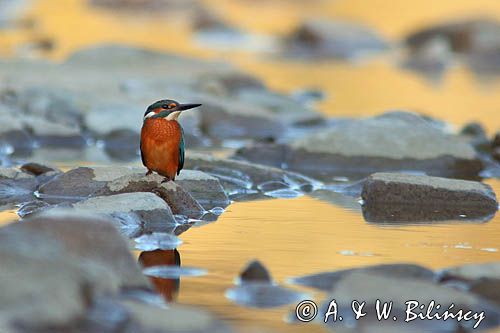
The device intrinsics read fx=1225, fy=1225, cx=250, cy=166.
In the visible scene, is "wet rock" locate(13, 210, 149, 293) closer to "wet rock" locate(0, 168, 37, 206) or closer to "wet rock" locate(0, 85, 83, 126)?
"wet rock" locate(0, 168, 37, 206)

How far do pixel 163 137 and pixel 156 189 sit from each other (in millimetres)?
284

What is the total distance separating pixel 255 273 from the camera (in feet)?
16.7

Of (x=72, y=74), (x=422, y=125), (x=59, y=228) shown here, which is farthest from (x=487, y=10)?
(x=59, y=228)

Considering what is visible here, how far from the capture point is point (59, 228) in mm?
4828

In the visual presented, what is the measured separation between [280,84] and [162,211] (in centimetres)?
848

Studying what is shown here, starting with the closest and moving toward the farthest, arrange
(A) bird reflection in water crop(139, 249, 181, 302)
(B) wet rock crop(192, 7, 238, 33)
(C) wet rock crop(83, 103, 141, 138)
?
1. (A) bird reflection in water crop(139, 249, 181, 302)
2. (C) wet rock crop(83, 103, 141, 138)
3. (B) wet rock crop(192, 7, 238, 33)

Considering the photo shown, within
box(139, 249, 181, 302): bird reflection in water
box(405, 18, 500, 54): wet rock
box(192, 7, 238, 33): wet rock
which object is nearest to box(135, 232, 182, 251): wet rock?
box(139, 249, 181, 302): bird reflection in water

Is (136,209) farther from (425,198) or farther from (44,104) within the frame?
(44,104)

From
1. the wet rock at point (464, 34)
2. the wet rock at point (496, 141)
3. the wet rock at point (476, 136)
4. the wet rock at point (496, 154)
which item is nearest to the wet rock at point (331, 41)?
the wet rock at point (464, 34)

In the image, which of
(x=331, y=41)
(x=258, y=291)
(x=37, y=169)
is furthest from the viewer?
(x=331, y=41)

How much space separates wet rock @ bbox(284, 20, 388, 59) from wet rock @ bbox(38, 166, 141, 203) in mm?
11101

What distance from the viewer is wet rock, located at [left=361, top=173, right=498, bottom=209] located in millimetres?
7148

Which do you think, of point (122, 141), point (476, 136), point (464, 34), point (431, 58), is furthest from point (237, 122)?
point (464, 34)

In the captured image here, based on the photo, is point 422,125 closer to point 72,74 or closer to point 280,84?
point 72,74
